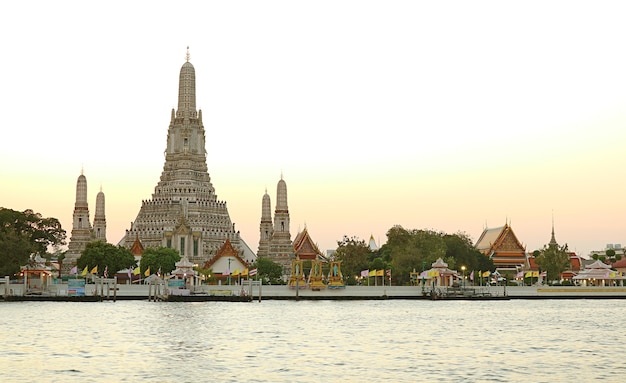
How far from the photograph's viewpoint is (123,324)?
63750 mm

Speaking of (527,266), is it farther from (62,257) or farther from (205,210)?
(62,257)

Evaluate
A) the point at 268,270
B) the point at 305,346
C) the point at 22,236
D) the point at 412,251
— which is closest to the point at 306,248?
the point at 268,270

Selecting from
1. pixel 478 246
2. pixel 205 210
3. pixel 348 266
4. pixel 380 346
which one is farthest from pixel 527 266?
pixel 380 346

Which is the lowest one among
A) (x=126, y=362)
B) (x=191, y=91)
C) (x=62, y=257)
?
(x=126, y=362)

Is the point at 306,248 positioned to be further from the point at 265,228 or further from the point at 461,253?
the point at 461,253

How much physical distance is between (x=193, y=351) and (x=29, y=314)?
31229 mm

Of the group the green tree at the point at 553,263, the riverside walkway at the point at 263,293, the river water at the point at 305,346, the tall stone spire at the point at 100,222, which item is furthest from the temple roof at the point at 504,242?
the river water at the point at 305,346

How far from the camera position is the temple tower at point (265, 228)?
151375 mm

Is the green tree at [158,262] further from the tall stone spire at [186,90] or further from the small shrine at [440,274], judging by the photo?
the tall stone spire at [186,90]

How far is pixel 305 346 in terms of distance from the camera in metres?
50.8

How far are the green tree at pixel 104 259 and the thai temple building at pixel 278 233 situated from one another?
1399 inches

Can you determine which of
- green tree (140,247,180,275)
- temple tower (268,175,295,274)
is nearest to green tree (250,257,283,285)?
green tree (140,247,180,275)

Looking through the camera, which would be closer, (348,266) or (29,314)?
(29,314)

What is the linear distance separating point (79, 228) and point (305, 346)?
102 metres
